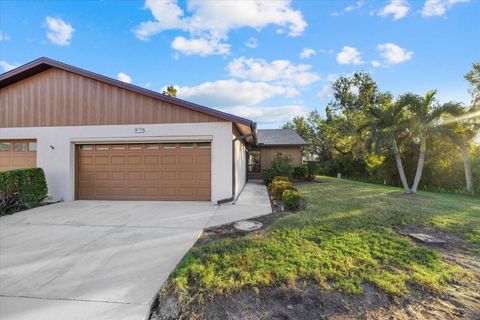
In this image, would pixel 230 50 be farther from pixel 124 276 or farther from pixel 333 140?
pixel 333 140

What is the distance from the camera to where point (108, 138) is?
27.5 feet

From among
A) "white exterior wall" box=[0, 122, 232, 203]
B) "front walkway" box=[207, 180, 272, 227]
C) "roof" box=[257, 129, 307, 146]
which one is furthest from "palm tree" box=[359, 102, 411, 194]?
"white exterior wall" box=[0, 122, 232, 203]

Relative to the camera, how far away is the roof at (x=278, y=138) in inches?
664

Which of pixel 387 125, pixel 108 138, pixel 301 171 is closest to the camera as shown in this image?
pixel 108 138

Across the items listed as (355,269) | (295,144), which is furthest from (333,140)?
(355,269)

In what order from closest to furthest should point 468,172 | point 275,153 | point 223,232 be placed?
1. point 223,232
2. point 468,172
3. point 275,153

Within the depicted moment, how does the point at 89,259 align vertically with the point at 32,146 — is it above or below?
below

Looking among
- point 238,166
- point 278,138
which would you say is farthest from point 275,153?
point 238,166

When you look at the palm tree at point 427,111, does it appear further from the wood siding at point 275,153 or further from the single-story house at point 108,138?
the wood siding at point 275,153

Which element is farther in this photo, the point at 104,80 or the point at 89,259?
the point at 104,80

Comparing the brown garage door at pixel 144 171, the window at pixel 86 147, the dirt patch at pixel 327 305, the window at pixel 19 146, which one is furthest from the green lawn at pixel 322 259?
the window at pixel 19 146

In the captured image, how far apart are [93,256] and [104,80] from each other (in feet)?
21.8

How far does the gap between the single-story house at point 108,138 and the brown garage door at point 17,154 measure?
0.13 feet

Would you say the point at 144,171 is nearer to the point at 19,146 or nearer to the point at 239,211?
the point at 239,211
